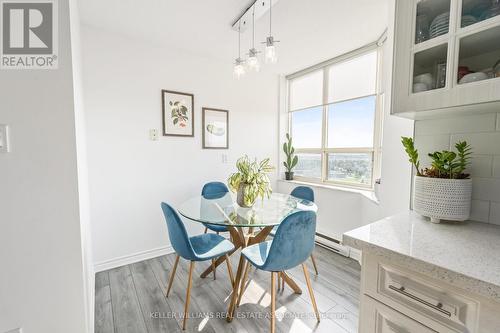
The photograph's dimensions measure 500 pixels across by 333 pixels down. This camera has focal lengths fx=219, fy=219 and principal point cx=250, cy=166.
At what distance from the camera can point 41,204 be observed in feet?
3.34

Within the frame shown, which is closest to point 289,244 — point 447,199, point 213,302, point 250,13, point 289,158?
point 447,199

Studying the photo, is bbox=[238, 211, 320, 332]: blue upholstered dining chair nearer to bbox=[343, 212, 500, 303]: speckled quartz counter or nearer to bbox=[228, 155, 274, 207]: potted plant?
bbox=[343, 212, 500, 303]: speckled quartz counter

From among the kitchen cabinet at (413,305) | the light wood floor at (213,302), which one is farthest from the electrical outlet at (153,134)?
the kitchen cabinet at (413,305)

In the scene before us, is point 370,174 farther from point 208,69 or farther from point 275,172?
point 208,69

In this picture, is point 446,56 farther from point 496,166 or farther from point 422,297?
point 422,297

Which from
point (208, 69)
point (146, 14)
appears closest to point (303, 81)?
point (208, 69)

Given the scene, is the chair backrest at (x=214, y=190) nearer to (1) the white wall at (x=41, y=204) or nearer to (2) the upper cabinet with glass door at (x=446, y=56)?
(1) the white wall at (x=41, y=204)

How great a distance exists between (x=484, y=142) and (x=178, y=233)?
5.82 ft

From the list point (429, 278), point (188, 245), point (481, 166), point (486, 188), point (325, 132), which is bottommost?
point (188, 245)

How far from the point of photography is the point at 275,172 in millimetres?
3660

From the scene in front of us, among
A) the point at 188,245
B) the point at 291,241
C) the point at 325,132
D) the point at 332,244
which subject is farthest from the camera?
the point at 325,132

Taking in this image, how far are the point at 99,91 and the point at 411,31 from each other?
260 centimetres

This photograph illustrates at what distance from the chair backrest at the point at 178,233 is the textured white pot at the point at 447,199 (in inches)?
55.0

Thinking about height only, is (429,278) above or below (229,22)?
below
